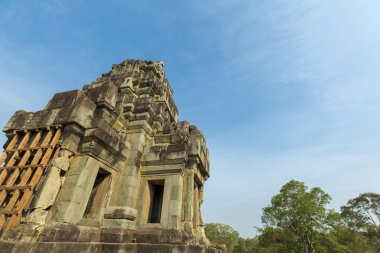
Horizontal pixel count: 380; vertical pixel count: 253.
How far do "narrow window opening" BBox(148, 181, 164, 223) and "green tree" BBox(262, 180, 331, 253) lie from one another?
21.5 metres

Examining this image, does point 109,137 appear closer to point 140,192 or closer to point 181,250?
point 140,192

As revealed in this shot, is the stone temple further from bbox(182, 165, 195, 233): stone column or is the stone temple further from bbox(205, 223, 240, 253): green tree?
bbox(205, 223, 240, 253): green tree

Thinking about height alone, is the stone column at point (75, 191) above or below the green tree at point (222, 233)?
below

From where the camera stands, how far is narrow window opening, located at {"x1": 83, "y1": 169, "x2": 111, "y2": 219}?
477 centimetres

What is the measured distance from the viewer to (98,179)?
5.33 meters

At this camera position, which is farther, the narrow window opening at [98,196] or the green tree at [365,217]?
the green tree at [365,217]

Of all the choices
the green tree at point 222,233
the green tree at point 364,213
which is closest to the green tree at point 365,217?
the green tree at point 364,213

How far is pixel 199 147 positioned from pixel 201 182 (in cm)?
152

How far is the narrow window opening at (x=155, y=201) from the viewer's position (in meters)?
5.86

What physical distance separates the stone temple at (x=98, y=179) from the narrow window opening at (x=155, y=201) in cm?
3

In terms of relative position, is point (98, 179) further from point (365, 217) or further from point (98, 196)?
point (365, 217)

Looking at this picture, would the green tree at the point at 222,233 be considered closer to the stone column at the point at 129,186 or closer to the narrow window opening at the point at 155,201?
the narrow window opening at the point at 155,201

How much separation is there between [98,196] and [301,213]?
2391 centimetres

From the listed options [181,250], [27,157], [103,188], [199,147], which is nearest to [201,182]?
[199,147]
